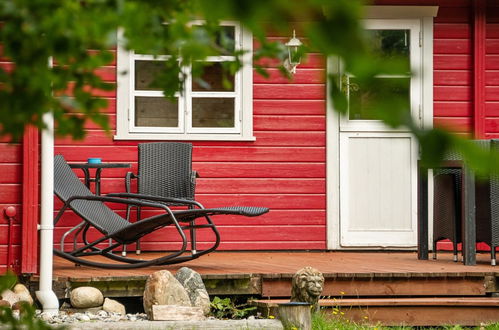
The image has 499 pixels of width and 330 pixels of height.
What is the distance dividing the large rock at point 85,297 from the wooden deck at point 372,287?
81 mm

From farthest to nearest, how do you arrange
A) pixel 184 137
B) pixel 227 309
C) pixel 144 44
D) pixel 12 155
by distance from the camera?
pixel 184 137
pixel 227 309
pixel 12 155
pixel 144 44

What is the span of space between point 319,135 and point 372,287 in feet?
7.93

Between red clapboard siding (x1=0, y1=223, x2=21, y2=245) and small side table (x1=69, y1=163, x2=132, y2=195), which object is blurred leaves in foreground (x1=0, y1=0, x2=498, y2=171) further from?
small side table (x1=69, y1=163, x2=132, y2=195)

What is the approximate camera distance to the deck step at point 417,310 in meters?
5.17

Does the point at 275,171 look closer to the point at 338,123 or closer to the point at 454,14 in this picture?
the point at 338,123

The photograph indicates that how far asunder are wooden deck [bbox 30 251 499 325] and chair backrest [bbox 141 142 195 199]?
1.14 metres

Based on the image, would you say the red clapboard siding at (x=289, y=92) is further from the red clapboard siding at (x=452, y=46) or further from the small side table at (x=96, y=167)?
the small side table at (x=96, y=167)

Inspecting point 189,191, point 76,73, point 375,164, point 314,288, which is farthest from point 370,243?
point 76,73

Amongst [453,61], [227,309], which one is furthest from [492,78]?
[227,309]

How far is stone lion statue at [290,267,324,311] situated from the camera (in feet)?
15.5

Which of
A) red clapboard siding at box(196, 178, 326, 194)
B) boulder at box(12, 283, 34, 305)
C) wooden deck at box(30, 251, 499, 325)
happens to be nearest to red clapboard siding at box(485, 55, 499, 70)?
red clapboard siding at box(196, 178, 326, 194)

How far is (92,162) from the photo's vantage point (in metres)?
7.00

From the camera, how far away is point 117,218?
6258mm

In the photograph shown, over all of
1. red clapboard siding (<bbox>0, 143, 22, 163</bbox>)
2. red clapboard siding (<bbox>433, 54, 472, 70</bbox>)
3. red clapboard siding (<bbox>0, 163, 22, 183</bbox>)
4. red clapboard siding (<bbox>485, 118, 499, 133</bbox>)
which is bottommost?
red clapboard siding (<bbox>0, 163, 22, 183</bbox>)
